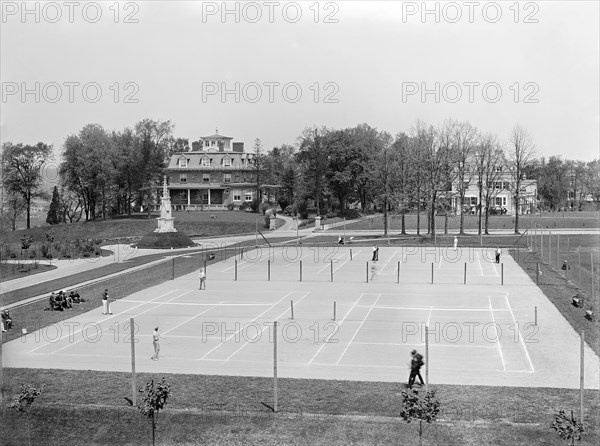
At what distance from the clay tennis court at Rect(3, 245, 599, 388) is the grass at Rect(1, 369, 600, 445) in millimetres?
1490

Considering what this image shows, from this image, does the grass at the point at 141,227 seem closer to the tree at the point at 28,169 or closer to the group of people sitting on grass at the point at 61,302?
the tree at the point at 28,169

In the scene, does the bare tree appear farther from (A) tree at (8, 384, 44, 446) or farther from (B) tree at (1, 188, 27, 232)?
(A) tree at (8, 384, 44, 446)

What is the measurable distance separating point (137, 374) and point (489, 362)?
35.2 ft

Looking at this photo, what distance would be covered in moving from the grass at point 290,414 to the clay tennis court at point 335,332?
1.49 metres

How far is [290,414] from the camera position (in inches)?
663

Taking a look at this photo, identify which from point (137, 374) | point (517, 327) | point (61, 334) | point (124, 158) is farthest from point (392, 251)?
point (124, 158)

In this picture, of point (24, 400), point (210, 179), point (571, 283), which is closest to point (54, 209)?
point (210, 179)

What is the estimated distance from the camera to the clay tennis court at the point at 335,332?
21172 mm

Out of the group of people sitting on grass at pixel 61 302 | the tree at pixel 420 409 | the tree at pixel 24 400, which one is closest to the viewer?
the tree at pixel 420 409

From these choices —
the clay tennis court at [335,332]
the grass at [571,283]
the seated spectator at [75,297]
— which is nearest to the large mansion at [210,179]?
the grass at [571,283]

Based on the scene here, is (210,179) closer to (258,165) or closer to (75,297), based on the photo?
(258,165)

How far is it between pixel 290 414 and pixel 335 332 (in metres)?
9.56

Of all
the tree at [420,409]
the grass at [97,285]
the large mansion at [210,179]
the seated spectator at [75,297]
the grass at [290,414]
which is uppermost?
the large mansion at [210,179]

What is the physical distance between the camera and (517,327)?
2697cm
